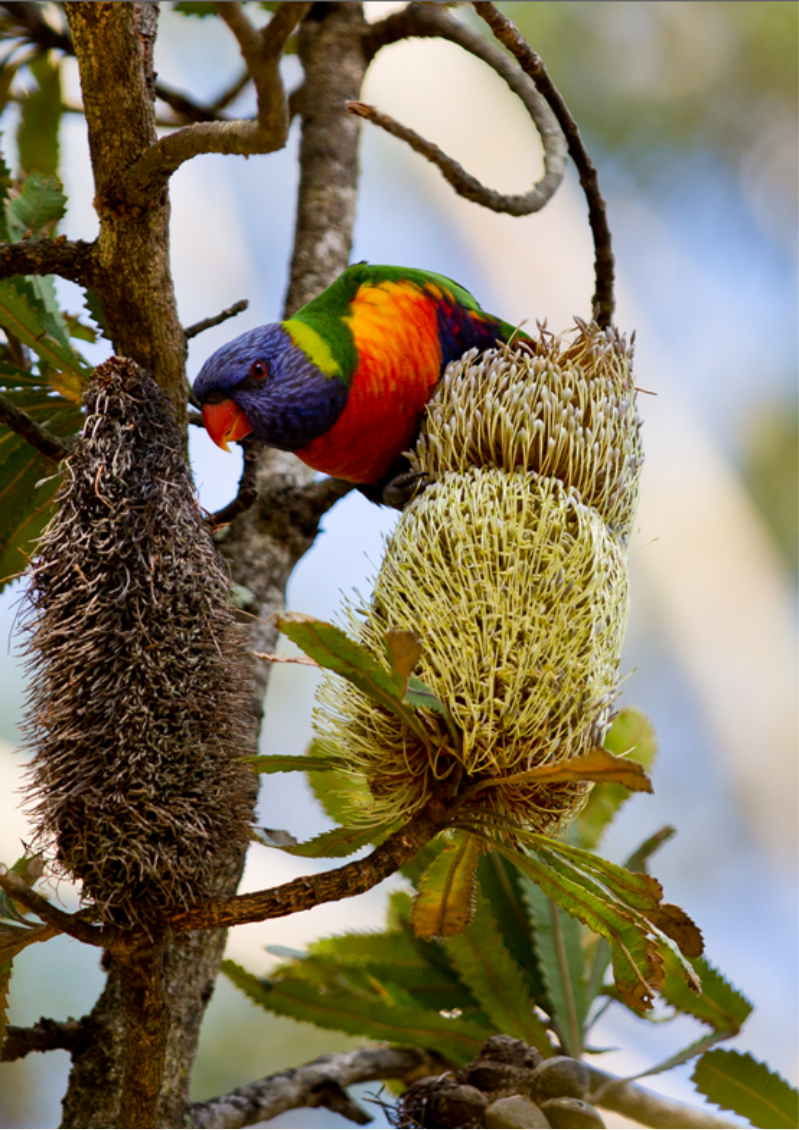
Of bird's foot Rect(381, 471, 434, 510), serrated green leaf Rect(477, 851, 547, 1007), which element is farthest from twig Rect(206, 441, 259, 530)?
serrated green leaf Rect(477, 851, 547, 1007)

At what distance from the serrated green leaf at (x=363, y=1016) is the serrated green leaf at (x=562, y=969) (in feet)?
0.63

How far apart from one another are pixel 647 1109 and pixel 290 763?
1.30 m

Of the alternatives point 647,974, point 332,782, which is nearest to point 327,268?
point 332,782

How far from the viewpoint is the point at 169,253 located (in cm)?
162

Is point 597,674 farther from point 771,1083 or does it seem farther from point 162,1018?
point 771,1083

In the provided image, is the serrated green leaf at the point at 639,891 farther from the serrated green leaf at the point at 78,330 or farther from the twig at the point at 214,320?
the serrated green leaf at the point at 78,330

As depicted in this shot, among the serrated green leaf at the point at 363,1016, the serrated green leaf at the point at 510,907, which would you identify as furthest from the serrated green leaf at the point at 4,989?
the serrated green leaf at the point at 510,907

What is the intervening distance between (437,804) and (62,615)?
559 millimetres

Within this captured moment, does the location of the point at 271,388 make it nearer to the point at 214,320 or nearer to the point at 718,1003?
the point at 214,320

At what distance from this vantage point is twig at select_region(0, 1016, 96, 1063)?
5.62 feet

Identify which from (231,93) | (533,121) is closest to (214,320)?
(533,121)

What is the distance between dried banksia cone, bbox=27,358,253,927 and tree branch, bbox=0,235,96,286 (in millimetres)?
361

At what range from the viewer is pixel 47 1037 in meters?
1.76

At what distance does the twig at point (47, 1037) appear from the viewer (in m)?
1.71
